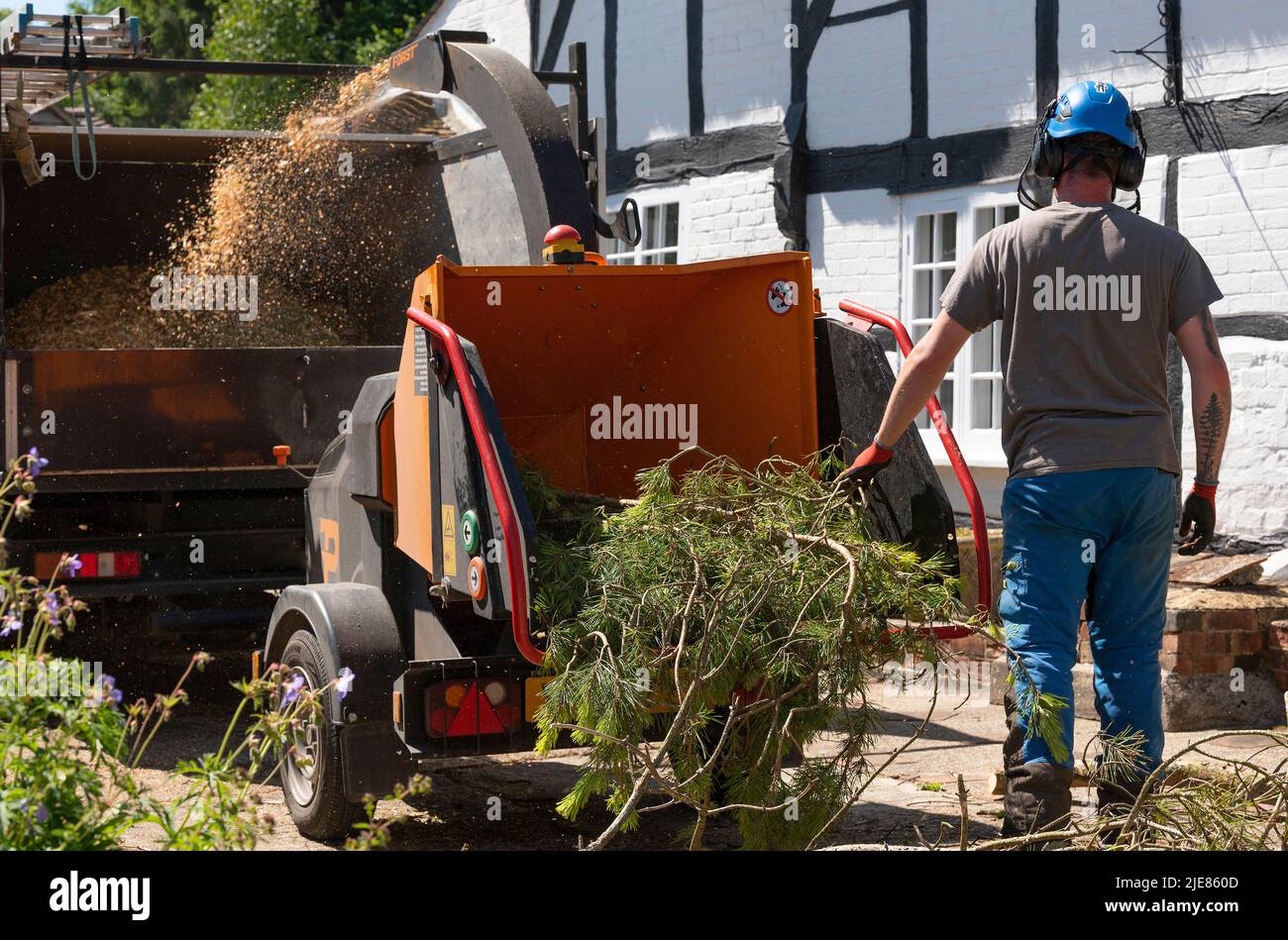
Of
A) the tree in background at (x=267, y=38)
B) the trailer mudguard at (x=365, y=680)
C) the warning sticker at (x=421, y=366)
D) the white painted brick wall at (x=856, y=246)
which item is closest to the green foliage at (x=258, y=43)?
the tree in background at (x=267, y=38)

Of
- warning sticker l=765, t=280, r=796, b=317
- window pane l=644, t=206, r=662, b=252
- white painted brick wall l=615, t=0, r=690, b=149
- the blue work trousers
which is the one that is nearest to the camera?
the blue work trousers

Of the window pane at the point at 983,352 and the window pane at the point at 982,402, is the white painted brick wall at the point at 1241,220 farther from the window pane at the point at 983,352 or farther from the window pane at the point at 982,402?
the window pane at the point at 982,402

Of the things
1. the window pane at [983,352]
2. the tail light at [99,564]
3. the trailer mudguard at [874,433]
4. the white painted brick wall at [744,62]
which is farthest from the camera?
the white painted brick wall at [744,62]

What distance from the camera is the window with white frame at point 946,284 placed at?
31.6 ft

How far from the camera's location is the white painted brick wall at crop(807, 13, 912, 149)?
401 inches

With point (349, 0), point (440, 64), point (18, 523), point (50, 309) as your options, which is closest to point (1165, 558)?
point (440, 64)

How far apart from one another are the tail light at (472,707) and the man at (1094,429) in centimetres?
135

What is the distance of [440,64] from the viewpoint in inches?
256

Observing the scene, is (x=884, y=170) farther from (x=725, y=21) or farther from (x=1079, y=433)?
(x=1079, y=433)

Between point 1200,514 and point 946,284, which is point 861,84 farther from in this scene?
point 1200,514

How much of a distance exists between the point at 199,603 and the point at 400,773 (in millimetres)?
2437

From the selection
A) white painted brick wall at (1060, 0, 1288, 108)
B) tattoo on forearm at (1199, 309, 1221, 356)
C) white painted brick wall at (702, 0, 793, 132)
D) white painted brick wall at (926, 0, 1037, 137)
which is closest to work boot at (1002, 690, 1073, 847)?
tattoo on forearm at (1199, 309, 1221, 356)

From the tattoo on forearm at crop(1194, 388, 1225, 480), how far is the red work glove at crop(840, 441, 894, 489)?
0.78m

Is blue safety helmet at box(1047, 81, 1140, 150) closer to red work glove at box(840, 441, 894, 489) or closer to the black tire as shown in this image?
red work glove at box(840, 441, 894, 489)
